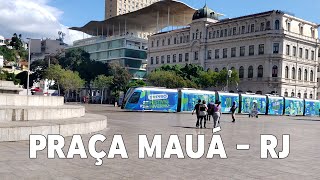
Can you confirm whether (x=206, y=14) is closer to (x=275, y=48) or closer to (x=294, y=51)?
(x=275, y=48)

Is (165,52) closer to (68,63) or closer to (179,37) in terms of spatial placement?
(179,37)

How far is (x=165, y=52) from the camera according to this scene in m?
90.1

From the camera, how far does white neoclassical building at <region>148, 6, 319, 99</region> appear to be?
68312mm

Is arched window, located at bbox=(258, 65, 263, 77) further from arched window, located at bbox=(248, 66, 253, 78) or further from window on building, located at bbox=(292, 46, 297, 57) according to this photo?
window on building, located at bbox=(292, 46, 297, 57)

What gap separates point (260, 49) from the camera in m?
70.2

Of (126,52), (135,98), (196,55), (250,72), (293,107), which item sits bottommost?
(293,107)

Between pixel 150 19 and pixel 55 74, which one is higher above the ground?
pixel 150 19

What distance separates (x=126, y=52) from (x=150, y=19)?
11.2 m

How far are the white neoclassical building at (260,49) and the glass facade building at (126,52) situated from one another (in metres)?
16.7

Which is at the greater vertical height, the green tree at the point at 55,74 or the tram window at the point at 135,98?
the green tree at the point at 55,74

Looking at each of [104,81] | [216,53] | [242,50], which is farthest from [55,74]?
[242,50]

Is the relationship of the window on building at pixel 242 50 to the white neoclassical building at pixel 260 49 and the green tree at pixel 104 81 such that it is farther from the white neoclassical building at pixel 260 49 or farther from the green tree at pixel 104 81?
the green tree at pixel 104 81

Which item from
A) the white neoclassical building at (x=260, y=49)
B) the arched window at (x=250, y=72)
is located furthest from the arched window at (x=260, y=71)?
the arched window at (x=250, y=72)

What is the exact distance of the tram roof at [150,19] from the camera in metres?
90.9
